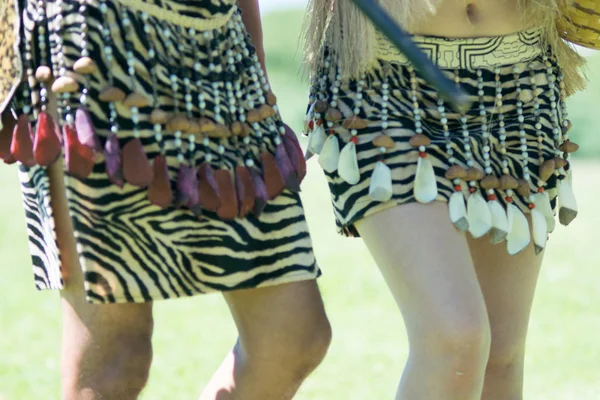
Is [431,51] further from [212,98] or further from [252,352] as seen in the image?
[252,352]

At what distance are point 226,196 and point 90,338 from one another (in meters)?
0.42

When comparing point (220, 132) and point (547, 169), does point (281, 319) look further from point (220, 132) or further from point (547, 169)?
point (547, 169)

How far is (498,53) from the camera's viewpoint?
2.73 meters

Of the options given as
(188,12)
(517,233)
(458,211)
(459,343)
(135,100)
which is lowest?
(459,343)

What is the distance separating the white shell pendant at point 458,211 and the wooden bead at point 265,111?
1.66ft

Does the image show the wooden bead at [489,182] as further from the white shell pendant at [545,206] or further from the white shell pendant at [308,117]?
the white shell pendant at [308,117]

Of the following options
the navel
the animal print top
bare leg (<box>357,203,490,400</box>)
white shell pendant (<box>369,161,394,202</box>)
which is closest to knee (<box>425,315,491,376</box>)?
bare leg (<box>357,203,490,400</box>)

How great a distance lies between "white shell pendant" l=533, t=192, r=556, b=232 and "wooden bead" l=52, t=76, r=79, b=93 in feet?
4.18

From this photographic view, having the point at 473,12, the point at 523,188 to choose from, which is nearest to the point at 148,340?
the point at 523,188

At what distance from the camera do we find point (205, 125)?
7.42 feet

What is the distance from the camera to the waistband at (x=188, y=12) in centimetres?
217

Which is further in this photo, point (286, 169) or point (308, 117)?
point (308, 117)

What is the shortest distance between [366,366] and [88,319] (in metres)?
2.24

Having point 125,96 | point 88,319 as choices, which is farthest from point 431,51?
point 88,319
